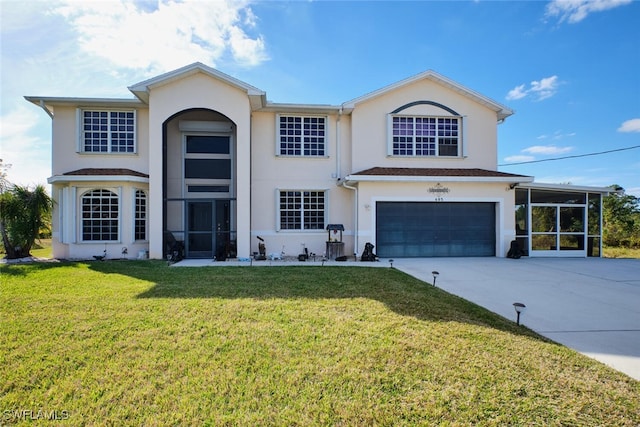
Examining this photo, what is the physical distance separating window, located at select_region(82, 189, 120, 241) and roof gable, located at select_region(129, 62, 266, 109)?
14.3 feet

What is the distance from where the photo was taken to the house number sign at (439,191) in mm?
12414

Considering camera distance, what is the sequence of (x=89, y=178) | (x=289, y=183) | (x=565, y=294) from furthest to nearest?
(x=289, y=183), (x=89, y=178), (x=565, y=294)

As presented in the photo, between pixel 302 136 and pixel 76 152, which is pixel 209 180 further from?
pixel 76 152

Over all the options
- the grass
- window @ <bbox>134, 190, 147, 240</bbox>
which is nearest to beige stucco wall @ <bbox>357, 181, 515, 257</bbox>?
the grass

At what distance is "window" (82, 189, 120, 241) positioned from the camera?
1177 cm

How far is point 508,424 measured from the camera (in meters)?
2.49

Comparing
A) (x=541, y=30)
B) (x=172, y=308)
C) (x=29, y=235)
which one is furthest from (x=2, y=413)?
(x=541, y=30)

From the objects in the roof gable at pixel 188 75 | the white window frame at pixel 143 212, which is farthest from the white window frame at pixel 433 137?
the white window frame at pixel 143 212

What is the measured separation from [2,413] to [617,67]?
2651 cm

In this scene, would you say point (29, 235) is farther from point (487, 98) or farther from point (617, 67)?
point (617, 67)

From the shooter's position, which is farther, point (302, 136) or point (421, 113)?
point (421, 113)

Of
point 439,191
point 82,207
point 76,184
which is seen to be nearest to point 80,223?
point 82,207

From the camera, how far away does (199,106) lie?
11445 millimetres

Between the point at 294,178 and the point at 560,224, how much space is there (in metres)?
12.6
